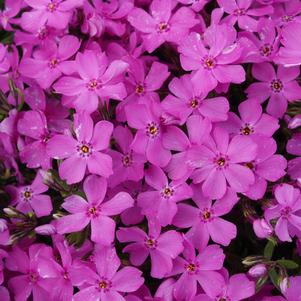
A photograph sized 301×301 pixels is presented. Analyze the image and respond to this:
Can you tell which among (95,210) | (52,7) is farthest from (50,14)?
(95,210)

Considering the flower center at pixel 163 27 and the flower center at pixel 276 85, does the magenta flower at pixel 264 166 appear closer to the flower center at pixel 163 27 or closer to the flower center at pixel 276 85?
the flower center at pixel 276 85

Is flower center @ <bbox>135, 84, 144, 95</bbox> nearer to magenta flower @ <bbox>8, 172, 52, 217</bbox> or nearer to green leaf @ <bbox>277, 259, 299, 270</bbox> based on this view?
magenta flower @ <bbox>8, 172, 52, 217</bbox>

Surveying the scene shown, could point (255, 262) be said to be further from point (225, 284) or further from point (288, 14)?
point (288, 14)

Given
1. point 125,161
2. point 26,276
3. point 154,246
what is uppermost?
point 125,161

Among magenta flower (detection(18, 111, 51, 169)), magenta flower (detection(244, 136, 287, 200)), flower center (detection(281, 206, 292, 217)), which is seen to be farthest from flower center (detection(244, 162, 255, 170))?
magenta flower (detection(18, 111, 51, 169))

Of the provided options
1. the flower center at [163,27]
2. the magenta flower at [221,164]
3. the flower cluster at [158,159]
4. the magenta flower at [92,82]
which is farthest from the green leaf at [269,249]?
the flower center at [163,27]

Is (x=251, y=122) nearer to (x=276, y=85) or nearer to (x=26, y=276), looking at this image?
(x=276, y=85)
